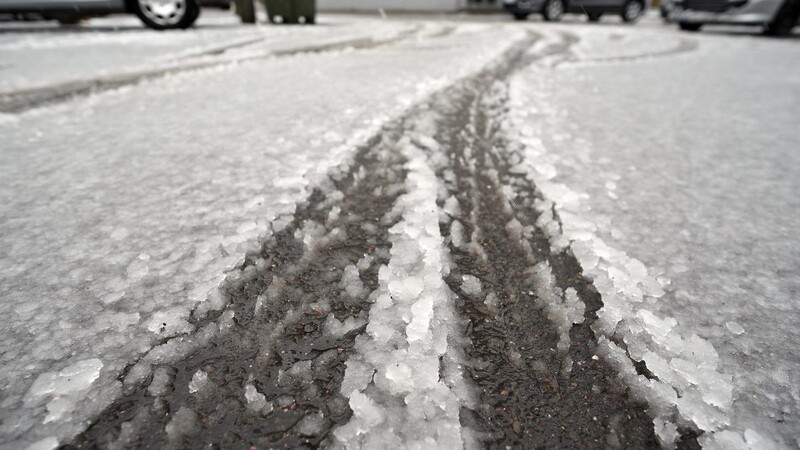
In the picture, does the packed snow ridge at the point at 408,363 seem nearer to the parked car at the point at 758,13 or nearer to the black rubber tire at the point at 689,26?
the parked car at the point at 758,13

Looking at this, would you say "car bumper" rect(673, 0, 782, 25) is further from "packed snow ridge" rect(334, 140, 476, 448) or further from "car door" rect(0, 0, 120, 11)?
"car door" rect(0, 0, 120, 11)

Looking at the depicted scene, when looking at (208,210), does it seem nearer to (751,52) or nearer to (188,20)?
(188,20)

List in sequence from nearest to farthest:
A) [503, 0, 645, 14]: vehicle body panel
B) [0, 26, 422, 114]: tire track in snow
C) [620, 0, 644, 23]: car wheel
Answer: [0, 26, 422, 114]: tire track in snow
[503, 0, 645, 14]: vehicle body panel
[620, 0, 644, 23]: car wheel

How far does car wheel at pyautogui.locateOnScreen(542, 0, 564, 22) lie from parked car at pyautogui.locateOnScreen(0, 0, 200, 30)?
8389 millimetres

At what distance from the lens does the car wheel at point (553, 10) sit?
1041 centimetres

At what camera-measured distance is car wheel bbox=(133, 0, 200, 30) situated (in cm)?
572

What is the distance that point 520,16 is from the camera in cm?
1098

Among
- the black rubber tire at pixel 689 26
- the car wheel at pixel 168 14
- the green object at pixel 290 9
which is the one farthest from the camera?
the black rubber tire at pixel 689 26

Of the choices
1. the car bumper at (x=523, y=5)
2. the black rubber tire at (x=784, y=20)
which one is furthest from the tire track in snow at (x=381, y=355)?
the car bumper at (x=523, y=5)

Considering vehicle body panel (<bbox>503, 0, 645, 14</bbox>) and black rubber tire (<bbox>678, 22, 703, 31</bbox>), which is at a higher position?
vehicle body panel (<bbox>503, 0, 645, 14</bbox>)

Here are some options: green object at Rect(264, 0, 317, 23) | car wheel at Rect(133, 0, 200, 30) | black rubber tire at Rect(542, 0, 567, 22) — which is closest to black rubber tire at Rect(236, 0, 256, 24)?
green object at Rect(264, 0, 317, 23)

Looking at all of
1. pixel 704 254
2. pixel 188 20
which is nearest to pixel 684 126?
pixel 704 254

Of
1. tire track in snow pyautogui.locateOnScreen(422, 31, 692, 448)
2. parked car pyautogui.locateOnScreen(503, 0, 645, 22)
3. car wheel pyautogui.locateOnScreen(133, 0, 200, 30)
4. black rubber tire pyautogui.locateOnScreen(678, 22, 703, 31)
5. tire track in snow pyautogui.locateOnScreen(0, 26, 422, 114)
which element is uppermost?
parked car pyautogui.locateOnScreen(503, 0, 645, 22)

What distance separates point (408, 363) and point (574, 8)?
40.9 ft
